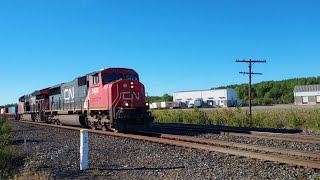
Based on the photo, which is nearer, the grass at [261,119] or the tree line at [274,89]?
the grass at [261,119]

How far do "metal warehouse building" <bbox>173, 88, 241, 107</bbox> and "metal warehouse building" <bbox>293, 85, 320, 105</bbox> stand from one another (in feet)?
43.0

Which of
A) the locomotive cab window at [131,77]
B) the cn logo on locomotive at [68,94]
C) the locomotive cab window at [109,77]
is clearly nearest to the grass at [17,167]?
the locomotive cab window at [109,77]

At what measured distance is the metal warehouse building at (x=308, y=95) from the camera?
248 feet

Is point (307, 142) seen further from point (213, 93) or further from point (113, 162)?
point (213, 93)

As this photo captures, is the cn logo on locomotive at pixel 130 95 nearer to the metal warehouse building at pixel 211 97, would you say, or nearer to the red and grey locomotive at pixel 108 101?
the red and grey locomotive at pixel 108 101

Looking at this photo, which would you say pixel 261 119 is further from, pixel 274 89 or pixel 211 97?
pixel 274 89

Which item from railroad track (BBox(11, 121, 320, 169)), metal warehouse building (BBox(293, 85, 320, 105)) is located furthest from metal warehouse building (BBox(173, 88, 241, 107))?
railroad track (BBox(11, 121, 320, 169))

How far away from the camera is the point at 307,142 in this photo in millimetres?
11852

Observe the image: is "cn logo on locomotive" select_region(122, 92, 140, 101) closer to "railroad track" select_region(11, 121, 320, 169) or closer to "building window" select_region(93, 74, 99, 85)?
"building window" select_region(93, 74, 99, 85)

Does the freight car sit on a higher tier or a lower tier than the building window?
lower

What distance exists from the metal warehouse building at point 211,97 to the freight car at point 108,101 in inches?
2266

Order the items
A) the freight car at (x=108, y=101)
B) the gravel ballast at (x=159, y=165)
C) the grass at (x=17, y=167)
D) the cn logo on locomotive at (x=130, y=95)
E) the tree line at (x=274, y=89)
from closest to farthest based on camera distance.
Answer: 1. the grass at (x=17, y=167)
2. the gravel ballast at (x=159, y=165)
3. the freight car at (x=108, y=101)
4. the cn logo on locomotive at (x=130, y=95)
5. the tree line at (x=274, y=89)

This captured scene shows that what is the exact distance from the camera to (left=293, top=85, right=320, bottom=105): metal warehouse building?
7563 centimetres

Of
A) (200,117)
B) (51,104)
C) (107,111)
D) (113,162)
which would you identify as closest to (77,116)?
(107,111)
